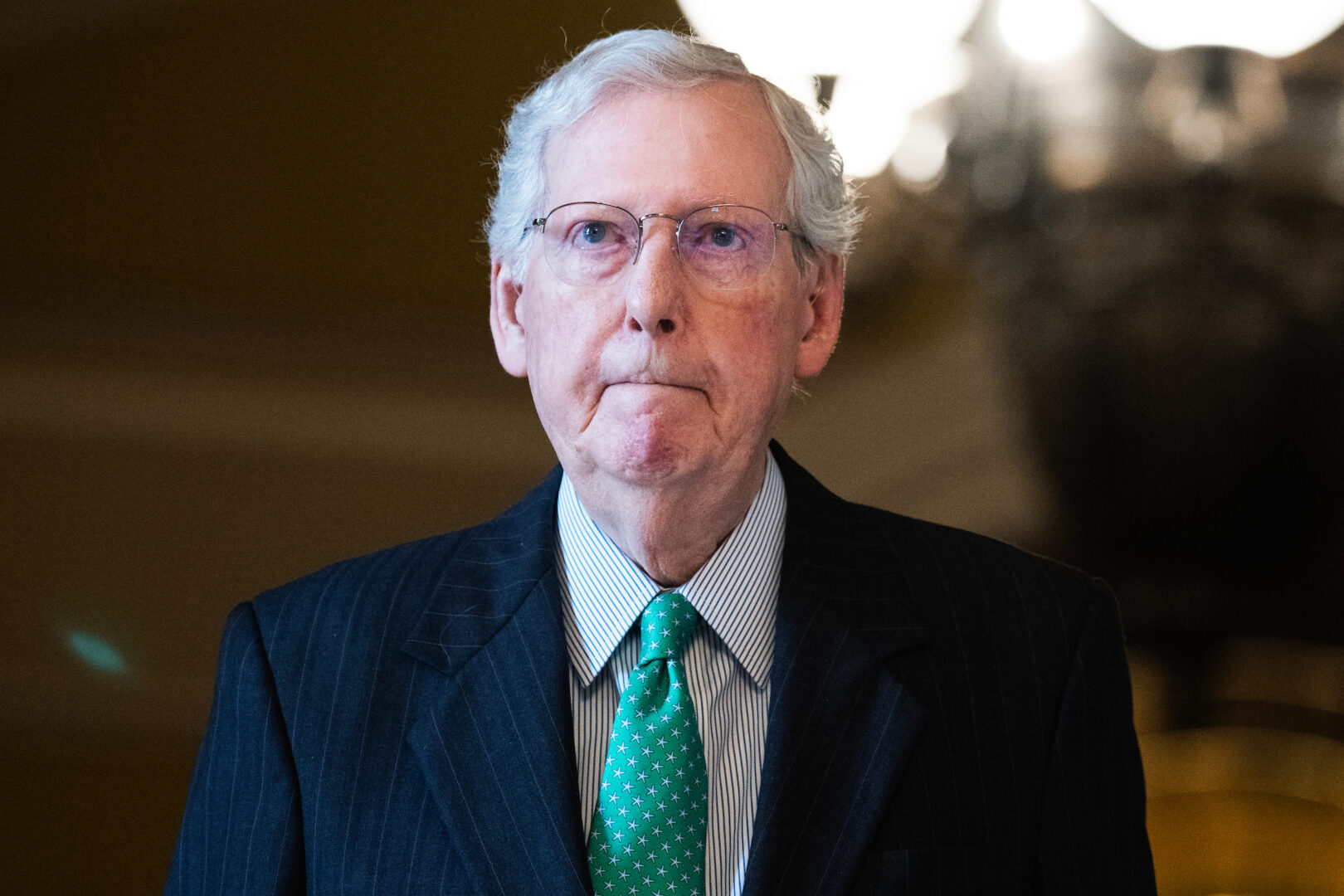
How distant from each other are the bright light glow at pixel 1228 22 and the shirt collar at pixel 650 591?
1.97 metres

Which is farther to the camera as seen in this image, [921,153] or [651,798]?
[921,153]

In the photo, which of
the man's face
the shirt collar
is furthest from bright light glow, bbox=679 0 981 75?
the shirt collar

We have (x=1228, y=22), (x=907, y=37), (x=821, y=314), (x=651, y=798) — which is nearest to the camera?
(x=651, y=798)

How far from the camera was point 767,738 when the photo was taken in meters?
1.30

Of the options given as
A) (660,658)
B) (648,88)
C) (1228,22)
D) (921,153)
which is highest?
(921,153)

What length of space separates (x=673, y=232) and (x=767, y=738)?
1.67 feet

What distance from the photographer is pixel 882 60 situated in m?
3.23

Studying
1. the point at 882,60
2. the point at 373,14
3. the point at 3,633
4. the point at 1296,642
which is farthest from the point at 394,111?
the point at 1296,642

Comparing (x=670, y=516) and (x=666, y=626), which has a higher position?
(x=670, y=516)

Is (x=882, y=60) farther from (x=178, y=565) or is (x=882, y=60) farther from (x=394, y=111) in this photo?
(x=178, y=565)

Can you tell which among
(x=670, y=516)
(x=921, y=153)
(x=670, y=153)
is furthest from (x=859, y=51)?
(x=670, y=516)

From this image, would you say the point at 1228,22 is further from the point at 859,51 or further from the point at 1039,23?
the point at 859,51

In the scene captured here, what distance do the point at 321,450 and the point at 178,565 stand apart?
0.46 metres

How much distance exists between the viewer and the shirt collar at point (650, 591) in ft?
4.39
